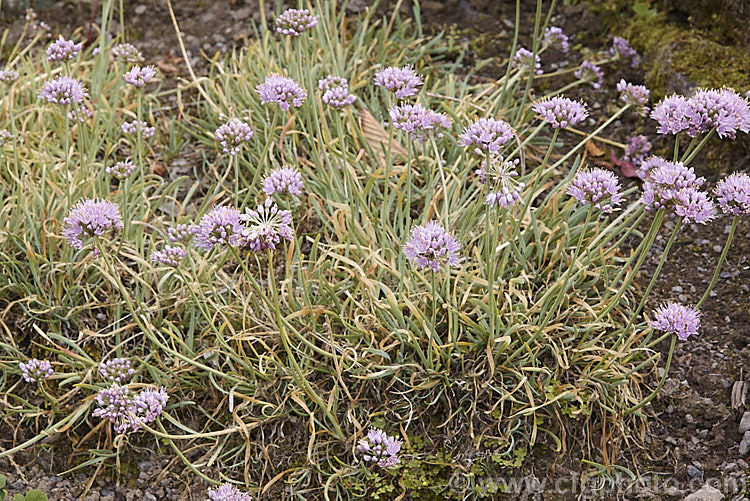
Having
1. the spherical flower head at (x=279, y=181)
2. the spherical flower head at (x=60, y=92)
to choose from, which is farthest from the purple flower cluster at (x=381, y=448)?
the spherical flower head at (x=60, y=92)

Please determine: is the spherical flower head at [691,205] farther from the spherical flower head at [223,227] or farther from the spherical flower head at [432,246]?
the spherical flower head at [223,227]

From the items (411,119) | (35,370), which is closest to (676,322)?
(411,119)

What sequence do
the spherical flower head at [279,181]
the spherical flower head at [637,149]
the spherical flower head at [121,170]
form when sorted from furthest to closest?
the spherical flower head at [637,149], the spherical flower head at [121,170], the spherical flower head at [279,181]

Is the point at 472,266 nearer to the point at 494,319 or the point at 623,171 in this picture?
the point at 494,319

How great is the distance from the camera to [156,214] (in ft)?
11.2

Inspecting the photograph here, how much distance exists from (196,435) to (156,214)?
1353mm

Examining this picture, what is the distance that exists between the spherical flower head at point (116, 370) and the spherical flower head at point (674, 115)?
1886 mm

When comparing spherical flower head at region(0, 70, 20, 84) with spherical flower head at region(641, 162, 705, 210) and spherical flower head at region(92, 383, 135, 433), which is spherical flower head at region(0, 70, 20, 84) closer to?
spherical flower head at region(92, 383, 135, 433)

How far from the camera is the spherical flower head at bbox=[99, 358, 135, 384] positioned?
2.53 metres

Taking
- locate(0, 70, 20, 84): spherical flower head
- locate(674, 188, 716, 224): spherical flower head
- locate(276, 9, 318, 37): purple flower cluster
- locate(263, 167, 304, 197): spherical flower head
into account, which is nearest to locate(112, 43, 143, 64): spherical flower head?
locate(0, 70, 20, 84): spherical flower head

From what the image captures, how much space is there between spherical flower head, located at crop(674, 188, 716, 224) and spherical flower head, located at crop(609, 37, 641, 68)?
6.51 feet

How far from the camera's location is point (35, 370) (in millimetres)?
2541

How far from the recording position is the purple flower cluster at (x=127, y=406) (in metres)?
2.21

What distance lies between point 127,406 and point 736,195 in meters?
1.87
